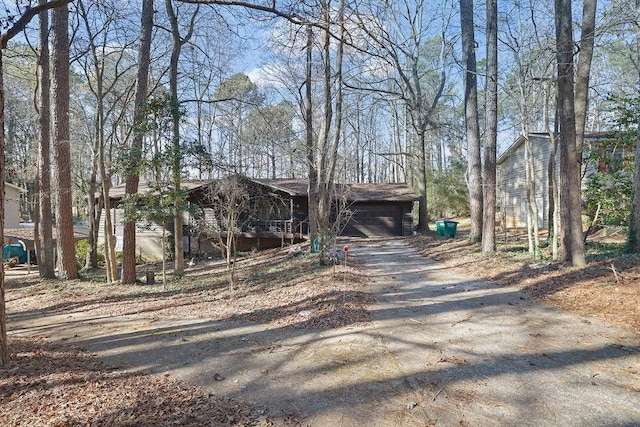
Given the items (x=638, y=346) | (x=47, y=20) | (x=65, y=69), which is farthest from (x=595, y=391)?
(x=47, y=20)

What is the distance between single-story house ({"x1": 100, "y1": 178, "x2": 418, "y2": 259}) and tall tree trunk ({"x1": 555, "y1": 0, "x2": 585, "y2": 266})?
31.9ft

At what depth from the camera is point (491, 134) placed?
12.4m

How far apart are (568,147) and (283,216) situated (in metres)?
15.2

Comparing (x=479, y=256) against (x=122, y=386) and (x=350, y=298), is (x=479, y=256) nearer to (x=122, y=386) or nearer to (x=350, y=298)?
(x=350, y=298)

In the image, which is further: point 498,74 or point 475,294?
point 498,74

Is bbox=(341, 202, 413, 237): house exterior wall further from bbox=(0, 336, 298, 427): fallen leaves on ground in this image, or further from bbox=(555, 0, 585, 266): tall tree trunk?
bbox=(0, 336, 298, 427): fallen leaves on ground

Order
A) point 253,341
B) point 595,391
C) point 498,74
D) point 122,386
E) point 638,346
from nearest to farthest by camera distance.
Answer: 1. point 595,391
2. point 122,386
3. point 638,346
4. point 253,341
5. point 498,74

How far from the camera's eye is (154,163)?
10180mm

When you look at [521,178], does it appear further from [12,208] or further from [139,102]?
[12,208]

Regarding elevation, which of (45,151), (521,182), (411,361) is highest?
(45,151)

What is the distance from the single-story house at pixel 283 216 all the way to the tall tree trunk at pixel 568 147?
9736 millimetres

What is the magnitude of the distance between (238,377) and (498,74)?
12.6 metres

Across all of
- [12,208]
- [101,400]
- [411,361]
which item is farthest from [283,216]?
[12,208]

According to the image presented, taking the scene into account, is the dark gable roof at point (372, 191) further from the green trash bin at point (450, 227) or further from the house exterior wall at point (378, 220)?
the green trash bin at point (450, 227)
